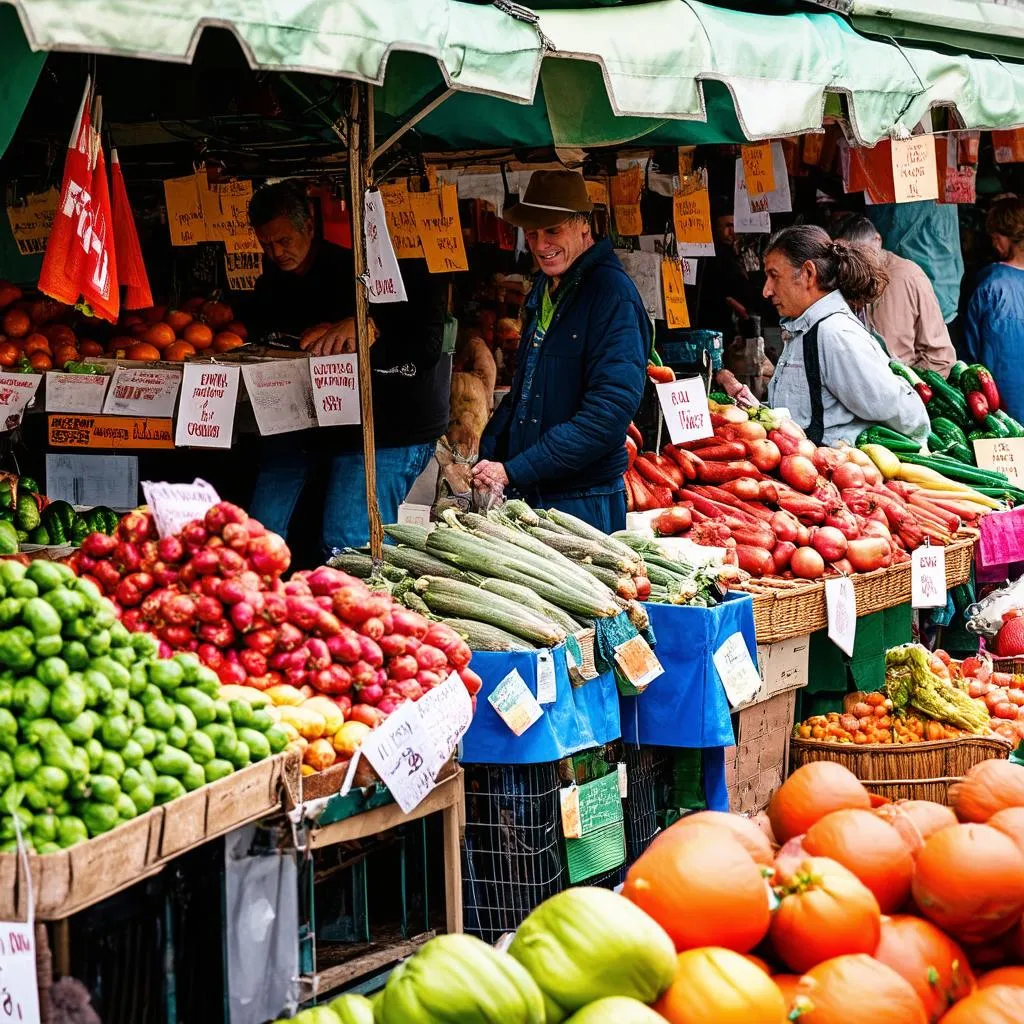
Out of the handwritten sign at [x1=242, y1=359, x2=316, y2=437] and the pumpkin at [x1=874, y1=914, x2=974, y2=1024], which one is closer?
the pumpkin at [x1=874, y1=914, x2=974, y2=1024]

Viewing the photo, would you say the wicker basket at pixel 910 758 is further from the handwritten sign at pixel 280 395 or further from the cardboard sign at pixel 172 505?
the cardboard sign at pixel 172 505

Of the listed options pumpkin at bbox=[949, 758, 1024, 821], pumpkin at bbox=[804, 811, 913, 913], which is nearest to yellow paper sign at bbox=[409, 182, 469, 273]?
pumpkin at bbox=[949, 758, 1024, 821]

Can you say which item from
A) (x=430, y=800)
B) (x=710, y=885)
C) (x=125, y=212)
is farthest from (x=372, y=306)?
(x=710, y=885)

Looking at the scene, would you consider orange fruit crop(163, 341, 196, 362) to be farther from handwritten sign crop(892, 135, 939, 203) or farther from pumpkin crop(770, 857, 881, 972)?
pumpkin crop(770, 857, 881, 972)

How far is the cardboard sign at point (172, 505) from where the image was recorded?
143 inches

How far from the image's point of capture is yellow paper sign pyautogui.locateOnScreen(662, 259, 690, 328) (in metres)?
7.84

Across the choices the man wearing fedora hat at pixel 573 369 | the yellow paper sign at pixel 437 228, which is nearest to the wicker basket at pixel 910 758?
the man wearing fedora hat at pixel 573 369

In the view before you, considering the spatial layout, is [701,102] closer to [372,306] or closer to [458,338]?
[372,306]

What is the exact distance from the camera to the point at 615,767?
4938 mm

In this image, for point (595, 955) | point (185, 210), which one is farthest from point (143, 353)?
point (595, 955)

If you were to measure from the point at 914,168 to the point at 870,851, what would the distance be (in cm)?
524

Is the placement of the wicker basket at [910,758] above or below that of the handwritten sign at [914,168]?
below

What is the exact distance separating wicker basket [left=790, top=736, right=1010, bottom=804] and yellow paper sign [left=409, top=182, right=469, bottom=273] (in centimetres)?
255

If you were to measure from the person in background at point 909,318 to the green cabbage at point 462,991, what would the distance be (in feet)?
23.4
